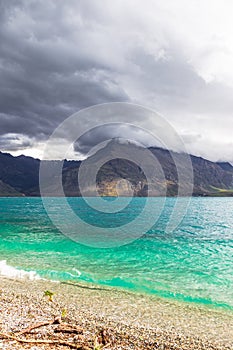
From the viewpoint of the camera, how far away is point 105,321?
52.9 feet

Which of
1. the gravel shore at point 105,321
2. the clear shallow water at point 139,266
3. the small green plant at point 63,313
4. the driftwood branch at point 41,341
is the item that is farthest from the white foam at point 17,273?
the driftwood branch at point 41,341

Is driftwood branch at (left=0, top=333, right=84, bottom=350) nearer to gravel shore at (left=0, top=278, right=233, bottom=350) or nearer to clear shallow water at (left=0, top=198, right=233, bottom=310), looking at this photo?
gravel shore at (left=0, top=278, right=233, bottom=350)

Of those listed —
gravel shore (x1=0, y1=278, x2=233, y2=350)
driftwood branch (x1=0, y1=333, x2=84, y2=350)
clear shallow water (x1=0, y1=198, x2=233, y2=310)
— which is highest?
driftwood branch (x1=0, y1=333, x2=84, y2=350)

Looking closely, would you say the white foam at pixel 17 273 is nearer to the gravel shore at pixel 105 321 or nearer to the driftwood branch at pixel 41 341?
the gravel shore at pixel 105 321

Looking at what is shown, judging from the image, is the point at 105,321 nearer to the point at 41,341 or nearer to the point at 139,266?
the point at 41,341

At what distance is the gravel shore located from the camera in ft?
43.7

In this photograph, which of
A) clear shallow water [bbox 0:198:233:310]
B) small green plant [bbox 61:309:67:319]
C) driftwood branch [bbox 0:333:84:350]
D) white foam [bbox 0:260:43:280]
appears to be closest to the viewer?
driftwood branch [bbox 0:333:84:350]

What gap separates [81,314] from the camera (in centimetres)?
1711

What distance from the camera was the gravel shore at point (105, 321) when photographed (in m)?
13.3

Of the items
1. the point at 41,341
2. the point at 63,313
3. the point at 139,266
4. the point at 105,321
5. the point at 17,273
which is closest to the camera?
the point at 41,341

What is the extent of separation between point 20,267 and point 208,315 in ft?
65.6

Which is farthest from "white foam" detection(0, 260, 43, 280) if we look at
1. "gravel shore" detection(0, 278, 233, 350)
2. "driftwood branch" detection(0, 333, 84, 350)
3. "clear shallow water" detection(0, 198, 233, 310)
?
"driftwood branch" detection(0, 333, 84, 350)

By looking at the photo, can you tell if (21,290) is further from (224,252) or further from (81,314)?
(224,252)

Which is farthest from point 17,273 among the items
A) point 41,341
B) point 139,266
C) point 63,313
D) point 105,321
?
point 41,341
